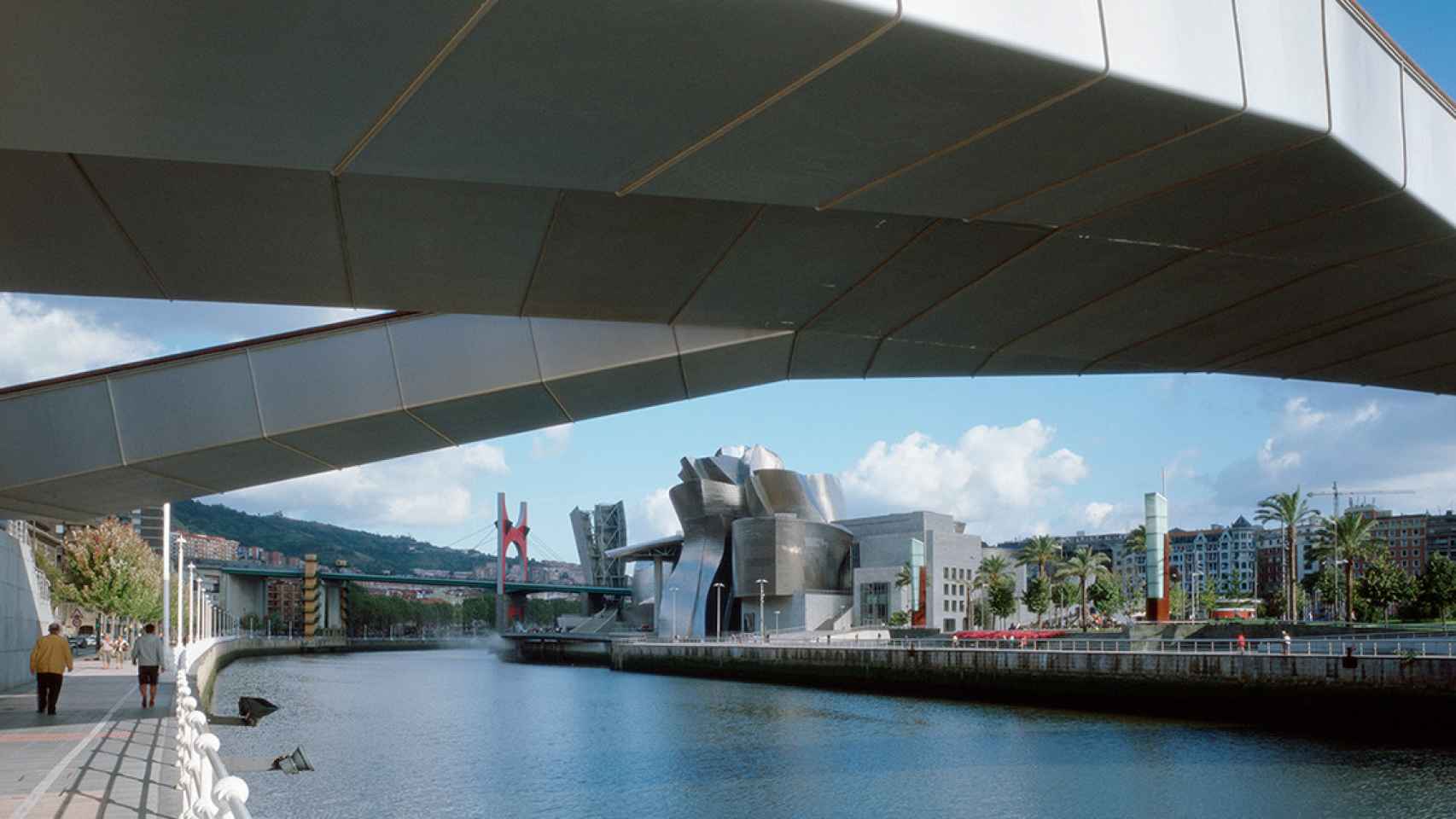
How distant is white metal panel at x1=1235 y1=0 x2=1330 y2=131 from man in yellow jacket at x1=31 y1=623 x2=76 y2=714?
16650 mm

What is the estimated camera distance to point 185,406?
10.4 meters

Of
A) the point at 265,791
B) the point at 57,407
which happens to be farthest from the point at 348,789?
the point at 57,407

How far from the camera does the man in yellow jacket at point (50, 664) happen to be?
55.7 ft

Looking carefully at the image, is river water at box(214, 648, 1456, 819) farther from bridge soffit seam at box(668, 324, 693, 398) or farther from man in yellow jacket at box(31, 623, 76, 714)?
bridge soffit seam at box(668, 324, 693, 398)

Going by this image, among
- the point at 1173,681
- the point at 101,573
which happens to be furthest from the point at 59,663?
the point at 101,573

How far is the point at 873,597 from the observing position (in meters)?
114

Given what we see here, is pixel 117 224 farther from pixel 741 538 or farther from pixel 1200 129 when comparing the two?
pixel 741 538

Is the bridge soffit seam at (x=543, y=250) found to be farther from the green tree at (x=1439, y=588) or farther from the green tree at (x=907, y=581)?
the green tree at (x=907, y=581)

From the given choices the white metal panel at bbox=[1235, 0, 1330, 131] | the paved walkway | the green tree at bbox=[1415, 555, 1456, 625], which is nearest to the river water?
the paved walkway

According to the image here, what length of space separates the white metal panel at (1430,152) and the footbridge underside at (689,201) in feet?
0.09

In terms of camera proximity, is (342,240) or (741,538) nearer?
(342,240)

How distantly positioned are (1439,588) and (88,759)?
97532 mm

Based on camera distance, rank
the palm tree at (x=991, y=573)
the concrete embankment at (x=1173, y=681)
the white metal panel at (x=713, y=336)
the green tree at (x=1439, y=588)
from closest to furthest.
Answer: the white metal panel at (x=713, y=336), the concrete embankment at (x=1173, y=681), the green tree at (x=1439, y=588), the palm tree at (x=991, y=573)

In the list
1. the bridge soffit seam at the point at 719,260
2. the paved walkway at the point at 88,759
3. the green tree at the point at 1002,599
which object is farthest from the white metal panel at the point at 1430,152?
the green tree at the point at 1002,599
